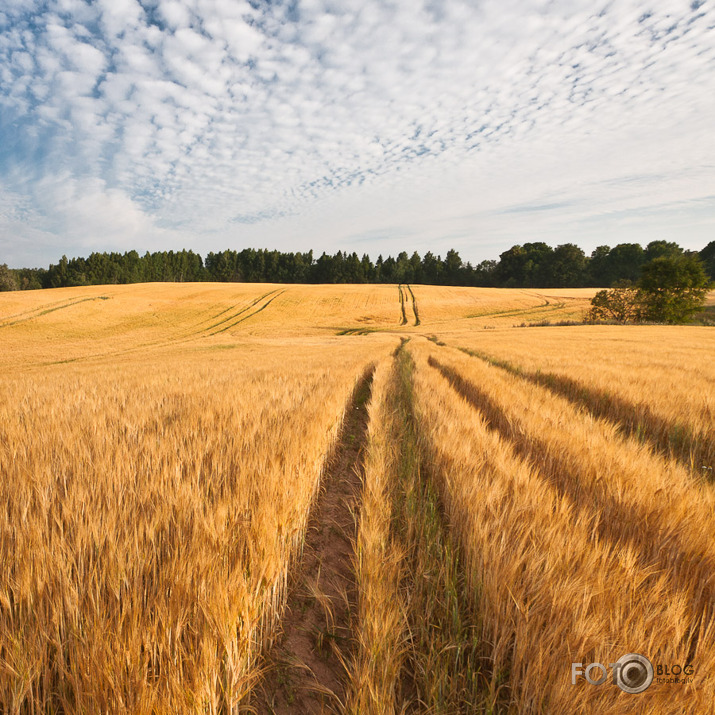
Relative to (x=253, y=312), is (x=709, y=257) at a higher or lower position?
higher

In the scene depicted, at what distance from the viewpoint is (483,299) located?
181 ft

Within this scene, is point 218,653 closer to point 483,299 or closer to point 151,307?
point 151,307

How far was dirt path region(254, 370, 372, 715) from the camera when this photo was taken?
3.87 ft

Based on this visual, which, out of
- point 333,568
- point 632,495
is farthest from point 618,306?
point 333,568

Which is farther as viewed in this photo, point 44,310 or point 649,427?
point 44,310

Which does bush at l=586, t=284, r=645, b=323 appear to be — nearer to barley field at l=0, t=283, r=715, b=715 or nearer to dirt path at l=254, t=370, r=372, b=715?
barley field at l=0, t=283, r=715, b=715

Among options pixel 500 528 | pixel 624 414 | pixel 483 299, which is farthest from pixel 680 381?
pixel 483 299

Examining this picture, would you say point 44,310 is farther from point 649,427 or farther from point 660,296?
point 660,296

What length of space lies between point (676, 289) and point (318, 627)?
59414 millimetres

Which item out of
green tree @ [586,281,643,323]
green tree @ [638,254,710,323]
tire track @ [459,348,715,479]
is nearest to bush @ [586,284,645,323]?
green tree @ [586,281,643,323]

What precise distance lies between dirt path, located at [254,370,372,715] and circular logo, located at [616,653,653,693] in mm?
836

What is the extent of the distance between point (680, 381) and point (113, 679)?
8773mm

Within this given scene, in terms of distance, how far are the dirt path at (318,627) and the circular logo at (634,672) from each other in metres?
0.84

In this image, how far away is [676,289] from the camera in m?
42.7
